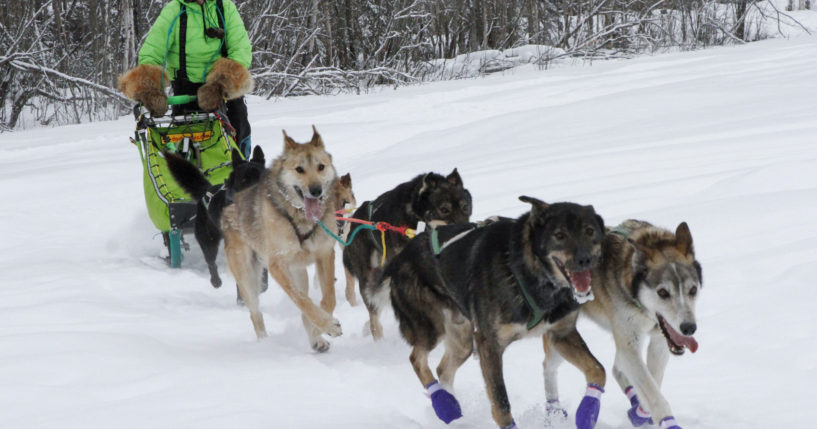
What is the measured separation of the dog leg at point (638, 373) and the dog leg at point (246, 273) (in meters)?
2.34

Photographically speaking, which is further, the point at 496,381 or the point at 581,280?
the point at 496,381

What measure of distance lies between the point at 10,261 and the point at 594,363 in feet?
15.8

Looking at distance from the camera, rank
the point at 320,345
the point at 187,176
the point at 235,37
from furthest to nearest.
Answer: the point at 235,37
the point at 187,176
the point at 320,345

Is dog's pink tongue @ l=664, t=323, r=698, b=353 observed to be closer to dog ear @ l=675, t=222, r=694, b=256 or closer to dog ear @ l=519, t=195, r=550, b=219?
dog ear @ l=675, t=222, r=694, b=256

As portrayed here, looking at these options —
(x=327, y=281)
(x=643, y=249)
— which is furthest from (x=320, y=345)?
(x=643, y=249)

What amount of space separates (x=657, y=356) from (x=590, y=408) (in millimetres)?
440

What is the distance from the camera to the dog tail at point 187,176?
527 cm

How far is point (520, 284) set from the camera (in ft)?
9.06

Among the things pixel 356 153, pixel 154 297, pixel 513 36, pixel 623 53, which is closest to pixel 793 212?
pixel 154 297

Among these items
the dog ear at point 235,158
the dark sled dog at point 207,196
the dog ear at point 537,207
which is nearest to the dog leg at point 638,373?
the dog ear at point 537,207

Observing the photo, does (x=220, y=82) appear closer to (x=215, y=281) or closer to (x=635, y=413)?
(x=215, y=281)


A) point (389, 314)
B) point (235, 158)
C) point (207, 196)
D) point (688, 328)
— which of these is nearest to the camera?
point (688, 328)

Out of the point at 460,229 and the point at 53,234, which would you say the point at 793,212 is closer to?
the point at 460,229

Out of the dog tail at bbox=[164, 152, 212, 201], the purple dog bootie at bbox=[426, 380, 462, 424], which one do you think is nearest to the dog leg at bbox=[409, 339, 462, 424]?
the purple dog bootie at bbox=[426, 380, 462, 424]
